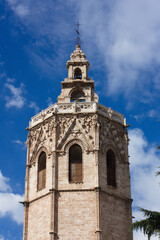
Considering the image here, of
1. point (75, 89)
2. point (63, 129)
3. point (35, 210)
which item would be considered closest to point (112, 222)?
point (35, 210)

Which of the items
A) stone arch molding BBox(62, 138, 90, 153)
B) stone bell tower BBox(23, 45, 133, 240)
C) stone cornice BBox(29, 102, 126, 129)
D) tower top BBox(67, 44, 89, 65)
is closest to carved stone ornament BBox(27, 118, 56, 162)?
stone bell tower BBox(23, 45, 133, 240)

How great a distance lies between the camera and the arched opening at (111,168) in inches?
1266

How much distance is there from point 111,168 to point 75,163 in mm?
2732

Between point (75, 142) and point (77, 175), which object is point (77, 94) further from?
point (77, 175)

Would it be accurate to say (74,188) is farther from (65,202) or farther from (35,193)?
(35,193)

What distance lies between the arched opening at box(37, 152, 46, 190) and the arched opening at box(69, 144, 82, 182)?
204 centimetres

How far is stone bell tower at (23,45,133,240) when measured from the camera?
29844 millimetres

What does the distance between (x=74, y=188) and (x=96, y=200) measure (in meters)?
1.70

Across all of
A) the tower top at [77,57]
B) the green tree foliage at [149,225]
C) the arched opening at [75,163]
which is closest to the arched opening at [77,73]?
the tower top at [77,57]

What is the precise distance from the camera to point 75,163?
31969 mm

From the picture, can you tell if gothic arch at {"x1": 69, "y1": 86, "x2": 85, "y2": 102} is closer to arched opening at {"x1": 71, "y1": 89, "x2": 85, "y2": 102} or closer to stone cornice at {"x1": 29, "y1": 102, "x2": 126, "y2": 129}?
arched opening at {"x1": 71, "y1": 89, "x2": 85, "y2": 102}

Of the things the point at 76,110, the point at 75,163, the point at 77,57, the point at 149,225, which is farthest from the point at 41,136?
the point at 149,225

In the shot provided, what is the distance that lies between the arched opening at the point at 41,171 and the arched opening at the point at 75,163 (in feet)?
6.70

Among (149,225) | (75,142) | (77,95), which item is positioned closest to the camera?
(149,225)
